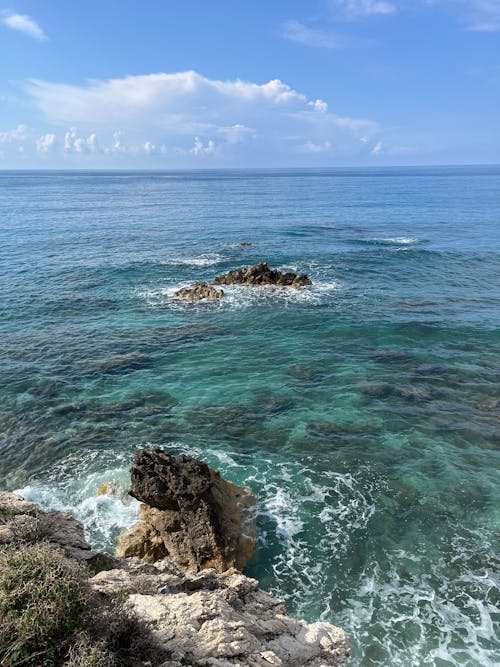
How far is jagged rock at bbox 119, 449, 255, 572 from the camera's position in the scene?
17.8 m

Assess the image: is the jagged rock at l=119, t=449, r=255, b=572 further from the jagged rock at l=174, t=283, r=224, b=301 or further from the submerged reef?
the jagged rock at l=174, t=283, r=224, b=301

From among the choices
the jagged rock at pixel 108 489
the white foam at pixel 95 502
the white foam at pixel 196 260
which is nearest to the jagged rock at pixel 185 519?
the white foam at pixel 95 502

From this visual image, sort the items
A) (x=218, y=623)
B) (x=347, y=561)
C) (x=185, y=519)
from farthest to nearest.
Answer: (x=185, y=519) < (x=347, y=561) < (x=218, y=623)

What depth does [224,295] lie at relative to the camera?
1913 inches

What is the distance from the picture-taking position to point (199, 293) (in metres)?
48.2

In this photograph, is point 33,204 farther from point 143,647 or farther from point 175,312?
point 143,647

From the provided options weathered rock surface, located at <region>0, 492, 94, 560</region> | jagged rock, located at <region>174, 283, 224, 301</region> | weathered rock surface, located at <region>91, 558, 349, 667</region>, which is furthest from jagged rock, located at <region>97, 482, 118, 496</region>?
jagged rock, located at <region>174, 283, 224, 301</region>

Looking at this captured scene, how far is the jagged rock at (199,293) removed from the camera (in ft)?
156

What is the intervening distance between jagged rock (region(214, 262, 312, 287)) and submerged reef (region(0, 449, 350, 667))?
36314 millimetres

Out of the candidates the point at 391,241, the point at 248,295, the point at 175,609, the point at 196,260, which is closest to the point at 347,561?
the point at 175,609

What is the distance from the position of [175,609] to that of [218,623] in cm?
107

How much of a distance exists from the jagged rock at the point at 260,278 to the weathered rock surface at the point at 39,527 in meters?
39.9

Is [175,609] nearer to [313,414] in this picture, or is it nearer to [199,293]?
[313,414]

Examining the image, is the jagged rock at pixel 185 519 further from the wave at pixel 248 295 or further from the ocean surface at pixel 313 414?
the wave at pixel 248 295
